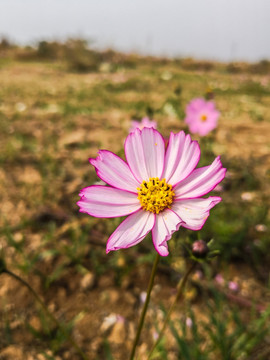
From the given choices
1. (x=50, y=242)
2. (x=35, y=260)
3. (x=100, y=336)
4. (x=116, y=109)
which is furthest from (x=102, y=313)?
(x=116, y=109)

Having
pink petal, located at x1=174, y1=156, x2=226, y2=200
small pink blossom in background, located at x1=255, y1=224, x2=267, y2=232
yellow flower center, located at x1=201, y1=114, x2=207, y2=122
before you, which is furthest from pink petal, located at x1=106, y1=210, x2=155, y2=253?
yellow flower center, located at x1=201, y1=114, x2=207, y2=122

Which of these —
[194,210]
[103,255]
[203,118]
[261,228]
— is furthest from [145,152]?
[203,118]

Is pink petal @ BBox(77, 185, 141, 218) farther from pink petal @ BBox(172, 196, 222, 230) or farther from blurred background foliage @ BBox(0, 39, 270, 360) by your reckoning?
blurred background foliage @ BBox(0, 39, 270, 360)

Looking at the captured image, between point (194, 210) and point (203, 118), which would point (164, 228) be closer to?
point (194, 210)

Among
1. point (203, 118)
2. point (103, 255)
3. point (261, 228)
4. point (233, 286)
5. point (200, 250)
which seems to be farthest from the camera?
point (203, 118)

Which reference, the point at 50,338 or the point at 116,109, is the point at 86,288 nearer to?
the point at 50,338
